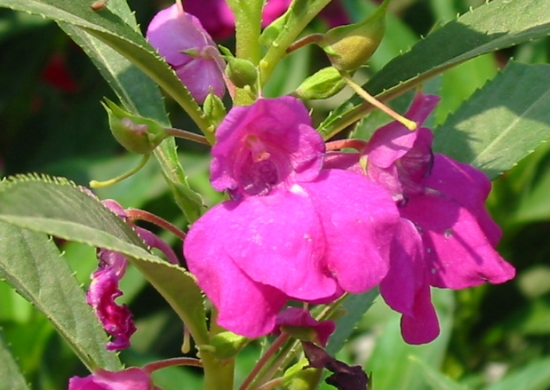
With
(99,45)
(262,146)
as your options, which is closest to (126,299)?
(99,45)

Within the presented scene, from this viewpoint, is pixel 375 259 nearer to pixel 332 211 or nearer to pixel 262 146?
pixel 332 211

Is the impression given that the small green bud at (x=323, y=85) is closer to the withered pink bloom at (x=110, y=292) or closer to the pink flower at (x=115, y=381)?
the withered pink bloom at (x=110, y=292)

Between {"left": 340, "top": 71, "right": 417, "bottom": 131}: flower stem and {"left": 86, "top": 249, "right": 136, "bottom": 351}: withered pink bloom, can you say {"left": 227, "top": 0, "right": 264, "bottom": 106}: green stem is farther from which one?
{"left": 86, "top": 249, "right": 136, "bottom": 351}: withered pink bloom

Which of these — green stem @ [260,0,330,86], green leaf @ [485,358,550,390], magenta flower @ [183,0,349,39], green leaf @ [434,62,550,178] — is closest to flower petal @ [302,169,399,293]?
green stem @ [260,0,330,86]

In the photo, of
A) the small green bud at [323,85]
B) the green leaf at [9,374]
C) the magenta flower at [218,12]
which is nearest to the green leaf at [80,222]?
the small green bud at [323,85]

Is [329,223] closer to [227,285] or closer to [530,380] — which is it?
[227,285]
